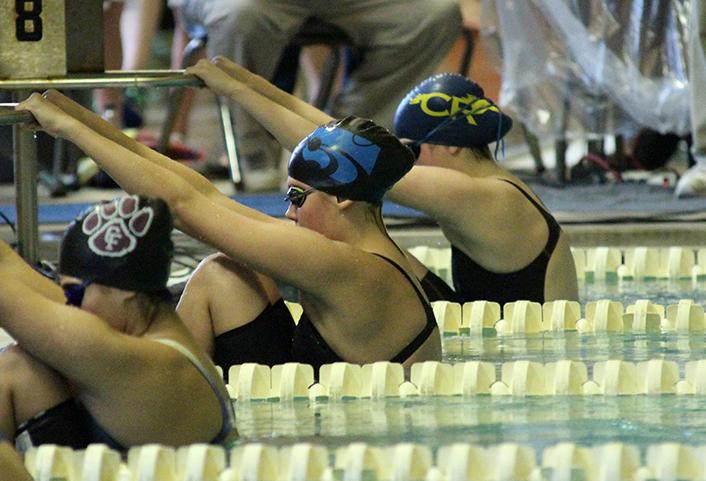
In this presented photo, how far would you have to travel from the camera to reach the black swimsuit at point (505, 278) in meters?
4.80

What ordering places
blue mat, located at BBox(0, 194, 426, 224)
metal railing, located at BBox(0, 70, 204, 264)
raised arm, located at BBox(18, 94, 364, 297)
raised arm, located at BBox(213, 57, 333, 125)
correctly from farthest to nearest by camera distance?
1. blue mat, located at BBox(0, 194, 426, 224)
2. raised arm, located at BBox(213, 57, 333, 125)
3. metal railing, located at BBox(0, 70, 204, 264)
4. raised arm, located at BBox(18, 94, 364, 297)

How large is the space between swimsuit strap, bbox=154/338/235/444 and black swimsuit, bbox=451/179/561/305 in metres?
1.71

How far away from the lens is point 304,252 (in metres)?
3.69

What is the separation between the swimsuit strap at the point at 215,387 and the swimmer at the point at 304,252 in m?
0.50

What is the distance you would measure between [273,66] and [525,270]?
319 cm

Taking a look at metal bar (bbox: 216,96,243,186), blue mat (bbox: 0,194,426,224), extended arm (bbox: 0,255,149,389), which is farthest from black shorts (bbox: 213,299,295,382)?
Result: metal bar (bbox: 216,96,243,186)

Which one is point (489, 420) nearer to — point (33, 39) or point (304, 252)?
point (304, 252)

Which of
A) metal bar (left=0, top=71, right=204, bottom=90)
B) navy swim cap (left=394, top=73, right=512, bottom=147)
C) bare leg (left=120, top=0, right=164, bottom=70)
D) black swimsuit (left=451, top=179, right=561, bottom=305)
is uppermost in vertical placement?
metal bar (left=0, top=71, right=204, bottom=90)

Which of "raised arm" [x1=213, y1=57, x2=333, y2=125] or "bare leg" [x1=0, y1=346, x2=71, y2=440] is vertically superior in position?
"raised arm" [x1=213, y1=57, x2=333, y2=125]

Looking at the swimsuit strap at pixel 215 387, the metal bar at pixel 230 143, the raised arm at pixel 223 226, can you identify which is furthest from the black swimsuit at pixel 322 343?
the metal bar at pixel 230 143

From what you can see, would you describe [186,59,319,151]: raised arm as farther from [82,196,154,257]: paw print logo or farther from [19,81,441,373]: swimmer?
[82,196,154,257]: paw print logo

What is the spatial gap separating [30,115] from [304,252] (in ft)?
2.44

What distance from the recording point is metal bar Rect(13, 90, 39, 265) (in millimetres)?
4824

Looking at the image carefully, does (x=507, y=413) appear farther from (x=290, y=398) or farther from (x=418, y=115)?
(x=418, y=115)
